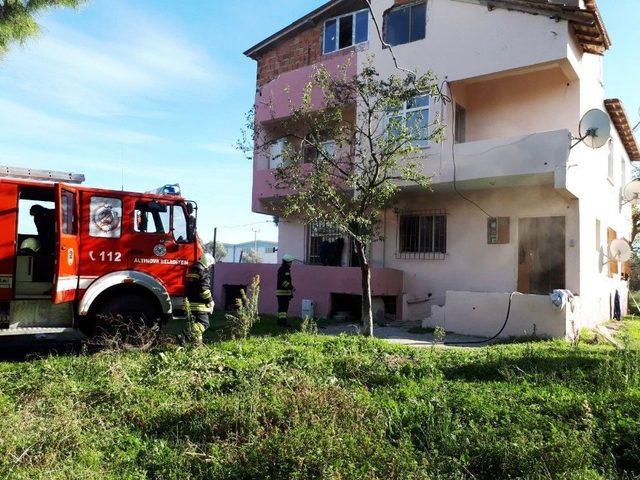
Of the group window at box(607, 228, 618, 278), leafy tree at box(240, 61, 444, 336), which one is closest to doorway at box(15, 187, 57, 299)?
leafy tree at box(240, 61, 444, 336)

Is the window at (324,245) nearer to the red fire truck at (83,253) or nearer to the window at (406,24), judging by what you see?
the window at (406,24)

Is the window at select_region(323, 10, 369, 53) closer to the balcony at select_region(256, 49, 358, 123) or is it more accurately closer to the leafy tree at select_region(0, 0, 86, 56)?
the balcony at select_region(256, 49, 358, 123)

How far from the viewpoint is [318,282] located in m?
13.1

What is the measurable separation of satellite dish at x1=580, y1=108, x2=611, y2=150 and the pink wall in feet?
17.3

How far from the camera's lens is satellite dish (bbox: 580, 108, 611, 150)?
9.96m

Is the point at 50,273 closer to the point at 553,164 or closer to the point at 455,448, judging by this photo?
the point at 455,448

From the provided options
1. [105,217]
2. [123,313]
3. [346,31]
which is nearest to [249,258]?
[346,31]

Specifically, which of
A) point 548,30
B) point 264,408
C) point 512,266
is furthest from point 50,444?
point 548,30

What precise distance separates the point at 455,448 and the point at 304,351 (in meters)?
3.45

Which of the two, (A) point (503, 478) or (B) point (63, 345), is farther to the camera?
(B) point (63, 345)

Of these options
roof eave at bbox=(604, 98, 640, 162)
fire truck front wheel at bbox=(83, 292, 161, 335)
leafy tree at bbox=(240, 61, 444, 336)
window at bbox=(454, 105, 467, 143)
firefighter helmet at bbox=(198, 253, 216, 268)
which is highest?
roof eave at bbox=(604, 98, 640, 162)

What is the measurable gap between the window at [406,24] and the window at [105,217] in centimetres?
871

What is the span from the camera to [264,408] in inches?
176

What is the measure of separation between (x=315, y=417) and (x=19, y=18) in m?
8.16
